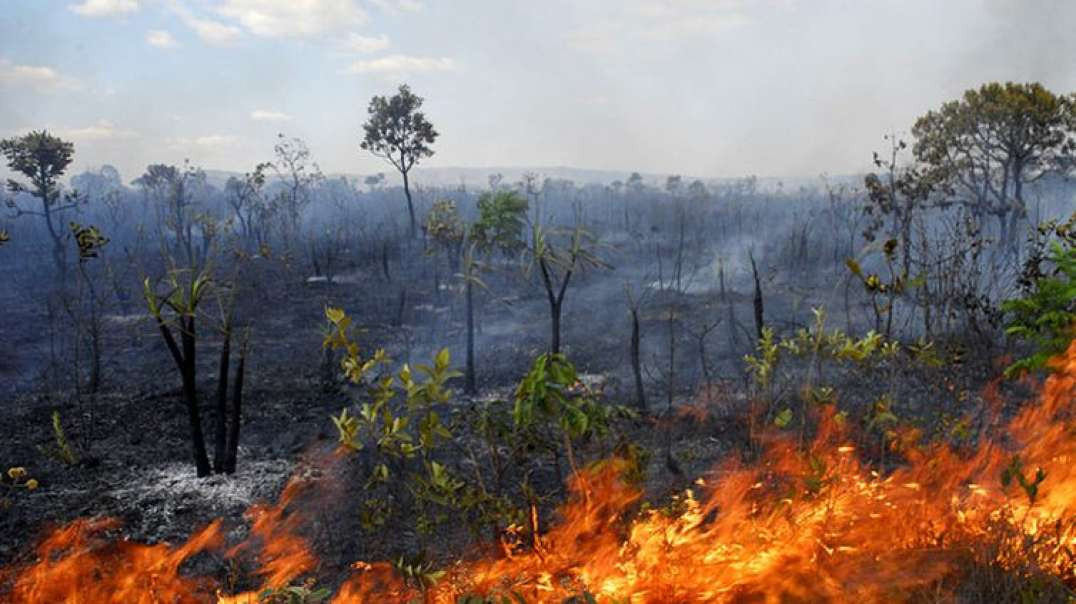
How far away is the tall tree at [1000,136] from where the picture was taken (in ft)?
58.3

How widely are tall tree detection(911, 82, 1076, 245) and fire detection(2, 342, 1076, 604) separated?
12.8m

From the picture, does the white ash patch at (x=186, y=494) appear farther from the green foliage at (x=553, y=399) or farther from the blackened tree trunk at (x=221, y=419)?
the green foliage at (x=553, y=399)

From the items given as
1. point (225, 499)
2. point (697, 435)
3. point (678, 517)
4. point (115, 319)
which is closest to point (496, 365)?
point (697, 435)

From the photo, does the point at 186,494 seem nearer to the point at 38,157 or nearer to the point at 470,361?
the point at 470,361

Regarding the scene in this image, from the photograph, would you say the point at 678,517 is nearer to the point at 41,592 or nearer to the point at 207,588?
the point at 207,588

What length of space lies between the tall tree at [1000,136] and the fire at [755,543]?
42.0 feet

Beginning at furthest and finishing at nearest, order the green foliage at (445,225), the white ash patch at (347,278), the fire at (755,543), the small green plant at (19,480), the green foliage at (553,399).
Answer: the white ash patch at (347,278) → the green foliage at (445,225) → the small green plant at (19,480) → the green foliage at (553,399) → the fire at (755,543)

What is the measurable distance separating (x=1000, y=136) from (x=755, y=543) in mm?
18706

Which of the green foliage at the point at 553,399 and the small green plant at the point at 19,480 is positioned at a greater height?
the green foliage at the point at 553,399

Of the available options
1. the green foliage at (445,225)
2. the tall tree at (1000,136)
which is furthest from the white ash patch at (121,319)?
the tall tree at (1000,136)

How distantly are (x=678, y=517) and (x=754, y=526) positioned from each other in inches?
32.2

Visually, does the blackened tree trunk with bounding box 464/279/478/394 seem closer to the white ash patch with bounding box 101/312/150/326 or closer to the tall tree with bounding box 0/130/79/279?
the white ash patch with bounding box 101/312/150/326

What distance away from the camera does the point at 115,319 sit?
18469 millimetres

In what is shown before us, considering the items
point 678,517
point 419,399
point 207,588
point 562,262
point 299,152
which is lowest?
point 207,588
